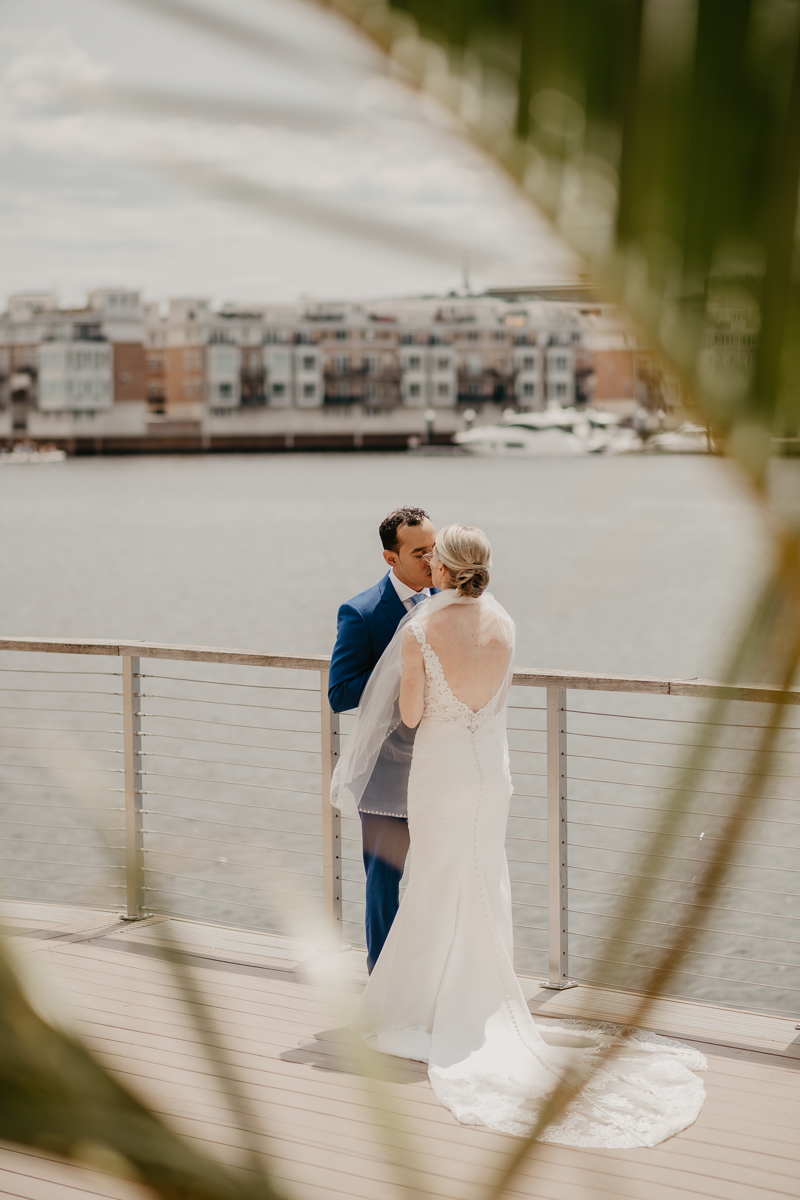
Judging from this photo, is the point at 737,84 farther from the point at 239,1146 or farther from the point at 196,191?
the point at 239,1146

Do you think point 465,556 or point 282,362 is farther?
point 465,556

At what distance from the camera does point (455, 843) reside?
11.9 ft

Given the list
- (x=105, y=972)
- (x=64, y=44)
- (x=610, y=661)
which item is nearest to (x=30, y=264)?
(x=64, y=44)

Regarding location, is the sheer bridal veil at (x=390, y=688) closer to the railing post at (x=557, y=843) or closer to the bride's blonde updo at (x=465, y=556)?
the bride's blonde updo at (x=465, y=556)

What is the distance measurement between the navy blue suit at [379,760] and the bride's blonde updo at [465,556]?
1.00ft

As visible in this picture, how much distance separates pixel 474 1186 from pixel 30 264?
34cm

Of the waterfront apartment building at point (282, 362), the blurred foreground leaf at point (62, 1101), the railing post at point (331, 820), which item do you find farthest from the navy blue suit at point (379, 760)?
the blurred foreground leaf at point (62, 1101)

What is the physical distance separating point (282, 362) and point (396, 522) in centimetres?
296

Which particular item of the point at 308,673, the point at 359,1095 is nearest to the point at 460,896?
the point at 359,1095

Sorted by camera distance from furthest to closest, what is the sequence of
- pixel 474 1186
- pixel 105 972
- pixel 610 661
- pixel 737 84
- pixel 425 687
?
pixel 610 661 < pixel 105 972 < pixel 425 687 < pixel 474 1186 < pixel 737 84

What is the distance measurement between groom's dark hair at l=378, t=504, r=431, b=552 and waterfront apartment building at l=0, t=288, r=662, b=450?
8.75 feet

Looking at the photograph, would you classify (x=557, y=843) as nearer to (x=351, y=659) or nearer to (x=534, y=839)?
(x=534, y=839)

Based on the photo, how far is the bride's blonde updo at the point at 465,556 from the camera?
3.32 m

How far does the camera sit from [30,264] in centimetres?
43
